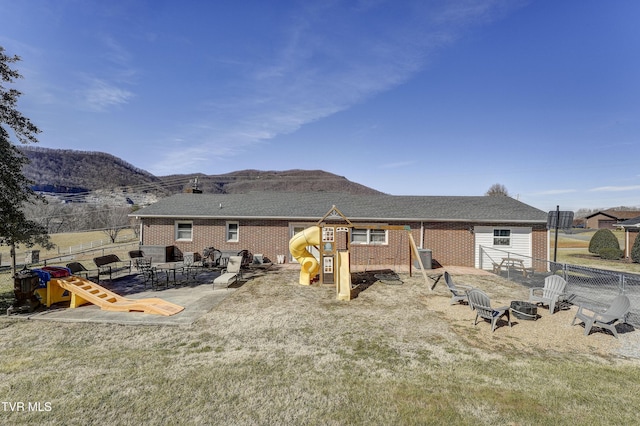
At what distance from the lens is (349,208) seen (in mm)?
18891

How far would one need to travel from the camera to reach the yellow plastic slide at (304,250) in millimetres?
12383

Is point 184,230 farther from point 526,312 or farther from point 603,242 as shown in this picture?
point 603,242

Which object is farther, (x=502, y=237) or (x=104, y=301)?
(x=502, y=237)

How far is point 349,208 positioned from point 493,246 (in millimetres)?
8857

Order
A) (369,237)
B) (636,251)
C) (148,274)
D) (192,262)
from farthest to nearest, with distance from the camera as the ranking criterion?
(636,251) < (369,237) < (192,262) < (148,274)

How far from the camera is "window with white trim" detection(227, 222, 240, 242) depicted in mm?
17906

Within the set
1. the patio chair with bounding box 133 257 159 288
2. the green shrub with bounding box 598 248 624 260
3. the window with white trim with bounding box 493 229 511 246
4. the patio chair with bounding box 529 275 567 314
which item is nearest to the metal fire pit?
the patio chair with bounding box 529 275 567 314

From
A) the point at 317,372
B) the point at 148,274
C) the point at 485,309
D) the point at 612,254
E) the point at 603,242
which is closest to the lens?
the point at 317,372

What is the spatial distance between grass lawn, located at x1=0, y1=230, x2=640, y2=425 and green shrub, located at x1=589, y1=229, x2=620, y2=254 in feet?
76.8

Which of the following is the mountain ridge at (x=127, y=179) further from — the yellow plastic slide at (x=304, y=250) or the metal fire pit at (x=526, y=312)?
the metal fire pit at (x=526, y=312)

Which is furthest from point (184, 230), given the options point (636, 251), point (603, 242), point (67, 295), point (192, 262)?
point (603, 242)

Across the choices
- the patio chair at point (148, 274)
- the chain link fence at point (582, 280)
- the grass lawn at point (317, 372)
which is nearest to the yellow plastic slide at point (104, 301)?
the grass lawn at point (317, 372)

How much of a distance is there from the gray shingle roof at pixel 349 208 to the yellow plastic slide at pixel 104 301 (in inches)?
335

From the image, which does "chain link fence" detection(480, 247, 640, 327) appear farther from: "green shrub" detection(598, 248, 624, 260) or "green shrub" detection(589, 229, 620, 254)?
"green shrub" detection(589, 229, 620, 254)
